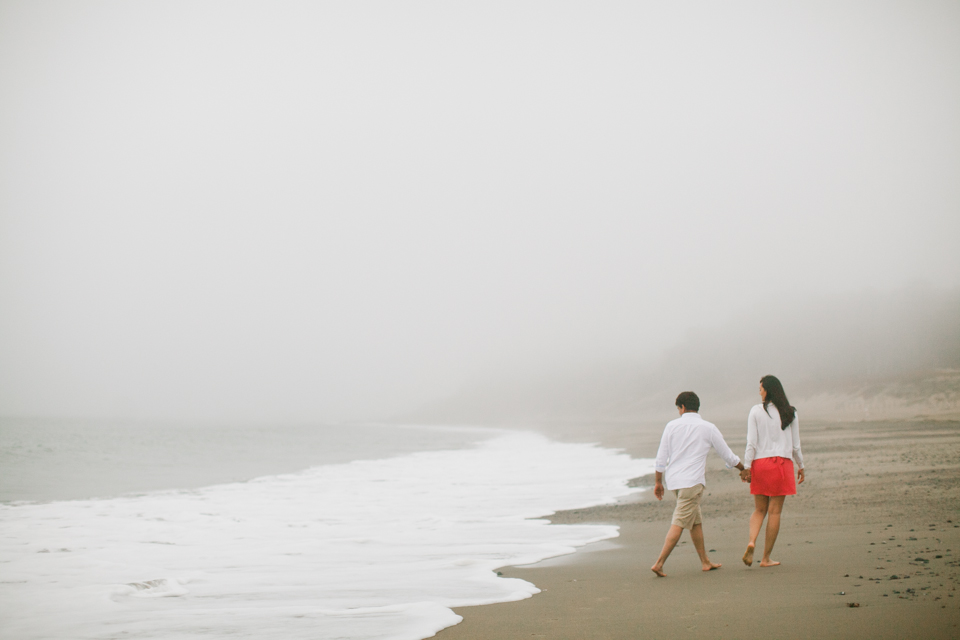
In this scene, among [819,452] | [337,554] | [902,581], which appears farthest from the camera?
[819,452]

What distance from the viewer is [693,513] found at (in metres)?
6.52

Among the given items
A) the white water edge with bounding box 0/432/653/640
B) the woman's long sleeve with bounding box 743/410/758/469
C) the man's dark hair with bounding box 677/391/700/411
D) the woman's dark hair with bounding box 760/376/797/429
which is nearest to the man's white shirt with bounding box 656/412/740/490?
the man's dark hair with bounding box 677/391/700/411

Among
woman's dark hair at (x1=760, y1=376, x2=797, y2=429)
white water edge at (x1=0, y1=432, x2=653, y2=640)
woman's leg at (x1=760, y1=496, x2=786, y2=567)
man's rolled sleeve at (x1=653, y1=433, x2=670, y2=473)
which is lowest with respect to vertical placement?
white water edge at (x1=0, y1=432, x2=653, y2=640)

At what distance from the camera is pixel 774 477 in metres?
6.58

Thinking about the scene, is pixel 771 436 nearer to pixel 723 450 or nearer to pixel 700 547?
pixel 723 450

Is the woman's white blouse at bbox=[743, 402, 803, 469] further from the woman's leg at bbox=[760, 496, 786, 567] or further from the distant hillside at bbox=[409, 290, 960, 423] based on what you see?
the distant hillside at bbox=[409, 290, 960, 423]

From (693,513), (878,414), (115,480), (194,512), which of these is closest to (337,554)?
(693,513)

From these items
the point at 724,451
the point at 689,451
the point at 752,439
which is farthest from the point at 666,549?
the point at 752,439

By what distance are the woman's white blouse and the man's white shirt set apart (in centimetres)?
29

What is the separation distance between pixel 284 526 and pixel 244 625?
618 centimetres

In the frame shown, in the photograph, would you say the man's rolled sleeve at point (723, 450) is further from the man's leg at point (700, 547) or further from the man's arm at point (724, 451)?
the man's leg at point (700, 547)

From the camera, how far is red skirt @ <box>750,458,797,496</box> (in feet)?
21.6

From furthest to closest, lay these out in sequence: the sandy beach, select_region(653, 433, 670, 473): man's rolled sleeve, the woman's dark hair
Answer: select_region(653, 433, 670, 473): man's rolled sleeve < the woman's dark hair < the sandy beach

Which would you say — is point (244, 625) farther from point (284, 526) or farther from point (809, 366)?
point (809, 366)
